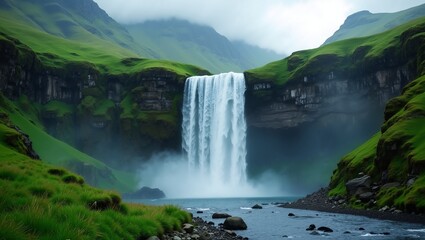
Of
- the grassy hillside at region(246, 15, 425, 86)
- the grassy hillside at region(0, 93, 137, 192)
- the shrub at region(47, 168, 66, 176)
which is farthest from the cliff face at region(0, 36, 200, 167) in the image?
the shrub at region(47, 168, 66, 176)

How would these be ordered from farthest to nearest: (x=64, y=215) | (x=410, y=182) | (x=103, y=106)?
(x=103, y=106), (x=410, y=182), (x=64, y=215)

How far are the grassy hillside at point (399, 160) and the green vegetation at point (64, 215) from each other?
31.5 metres

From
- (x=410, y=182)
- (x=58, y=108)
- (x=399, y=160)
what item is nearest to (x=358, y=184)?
(x=399, y=160)

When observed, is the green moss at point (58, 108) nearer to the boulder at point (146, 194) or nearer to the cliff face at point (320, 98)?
the boulder at point (146, 194)

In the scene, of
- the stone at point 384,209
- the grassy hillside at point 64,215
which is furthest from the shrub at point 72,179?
the stone at point 384,209

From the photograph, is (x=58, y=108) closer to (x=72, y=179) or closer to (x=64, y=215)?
(x=72, y=179)

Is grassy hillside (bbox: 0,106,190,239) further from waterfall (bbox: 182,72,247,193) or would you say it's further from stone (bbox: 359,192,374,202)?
waterfall (bbox: 182,72,247,193)

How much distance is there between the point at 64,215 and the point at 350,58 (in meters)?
140

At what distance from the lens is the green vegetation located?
451 inches

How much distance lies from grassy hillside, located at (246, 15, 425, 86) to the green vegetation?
371 feet

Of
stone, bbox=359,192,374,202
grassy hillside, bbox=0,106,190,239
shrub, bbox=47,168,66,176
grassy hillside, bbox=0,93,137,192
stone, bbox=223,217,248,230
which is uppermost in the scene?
grassy hillside, bbox=0,93,137,192

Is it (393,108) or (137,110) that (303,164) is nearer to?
(137,110)

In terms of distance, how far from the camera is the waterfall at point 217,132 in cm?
13348

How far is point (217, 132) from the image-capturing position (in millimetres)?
137250
